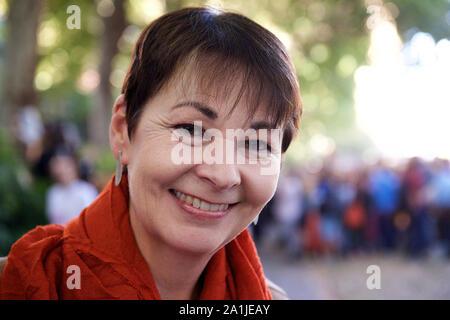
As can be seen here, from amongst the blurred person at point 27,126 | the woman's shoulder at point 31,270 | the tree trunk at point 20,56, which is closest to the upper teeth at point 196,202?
the woman's shoulder at point 31,270

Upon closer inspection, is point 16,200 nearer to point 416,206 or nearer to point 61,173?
point 61,173

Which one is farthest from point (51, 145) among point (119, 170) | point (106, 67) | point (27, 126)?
point (106, 67)

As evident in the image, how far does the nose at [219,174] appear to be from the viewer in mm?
1340

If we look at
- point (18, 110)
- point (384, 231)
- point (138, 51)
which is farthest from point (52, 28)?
point (138, 51)

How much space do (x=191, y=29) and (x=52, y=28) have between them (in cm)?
1373

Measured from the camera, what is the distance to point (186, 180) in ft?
4.49

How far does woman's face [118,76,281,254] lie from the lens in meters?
1.34

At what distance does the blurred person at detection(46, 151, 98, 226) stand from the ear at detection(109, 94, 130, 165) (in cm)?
324

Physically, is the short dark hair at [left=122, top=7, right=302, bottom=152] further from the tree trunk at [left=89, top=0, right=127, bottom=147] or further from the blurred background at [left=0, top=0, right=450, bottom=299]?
the tree trunk at [left=89, top=0, right=127, bottom=147]

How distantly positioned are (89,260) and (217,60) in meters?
0.76

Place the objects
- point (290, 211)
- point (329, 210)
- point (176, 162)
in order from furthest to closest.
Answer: point (290, 211)
point (329, 210)
point (176, 162)

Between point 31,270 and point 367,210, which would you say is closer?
point 31,270
